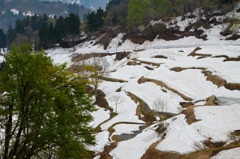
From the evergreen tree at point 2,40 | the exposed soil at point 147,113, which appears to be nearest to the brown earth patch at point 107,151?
the exposed soil at point 147,113

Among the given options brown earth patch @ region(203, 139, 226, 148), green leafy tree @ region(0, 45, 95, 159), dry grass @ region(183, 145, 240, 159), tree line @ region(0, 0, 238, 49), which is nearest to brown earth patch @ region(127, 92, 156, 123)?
brown earth patch @ region(203, 139, 226, 148)

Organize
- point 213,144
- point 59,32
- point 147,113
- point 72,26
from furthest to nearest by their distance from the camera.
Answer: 1. point 59,32
2. point 72,26
3. point 147,113
4. point 213,144

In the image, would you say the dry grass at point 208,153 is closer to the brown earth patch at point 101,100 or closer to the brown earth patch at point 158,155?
the brown earth patch at point 158,155

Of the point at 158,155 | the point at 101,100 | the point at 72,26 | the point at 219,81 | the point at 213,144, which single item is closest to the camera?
the point at 213,144

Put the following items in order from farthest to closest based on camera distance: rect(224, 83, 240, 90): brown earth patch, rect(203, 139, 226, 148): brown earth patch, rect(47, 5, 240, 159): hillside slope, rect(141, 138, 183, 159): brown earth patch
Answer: rect(224, 83, 240, 90): brown earth patch, rect(47, 5, 240, 159): hillside slope, rect(203, 139, 226, 148): brown earth patch, rect(141, 138, 183, 159): brown earth patch

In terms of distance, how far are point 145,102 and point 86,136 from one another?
22.8m

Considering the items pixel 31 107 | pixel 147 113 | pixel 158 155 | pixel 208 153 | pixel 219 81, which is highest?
pixel 31 107

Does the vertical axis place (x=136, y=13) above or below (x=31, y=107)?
above

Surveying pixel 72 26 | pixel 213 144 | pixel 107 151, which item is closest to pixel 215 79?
pixel 213 144

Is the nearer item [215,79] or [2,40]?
[215,79]

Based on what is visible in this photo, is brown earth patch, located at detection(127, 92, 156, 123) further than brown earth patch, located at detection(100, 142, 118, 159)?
Yes

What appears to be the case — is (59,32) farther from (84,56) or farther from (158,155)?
(158,155)

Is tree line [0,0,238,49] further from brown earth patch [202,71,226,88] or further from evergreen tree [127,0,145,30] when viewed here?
brown earth patch [202,71,226,88]

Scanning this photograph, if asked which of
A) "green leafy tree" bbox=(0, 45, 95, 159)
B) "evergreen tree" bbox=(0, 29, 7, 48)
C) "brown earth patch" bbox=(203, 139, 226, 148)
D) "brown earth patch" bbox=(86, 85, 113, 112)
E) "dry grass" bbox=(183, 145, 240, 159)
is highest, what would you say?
"evergreen tree" bbox=(0, 29, 7, 48)
